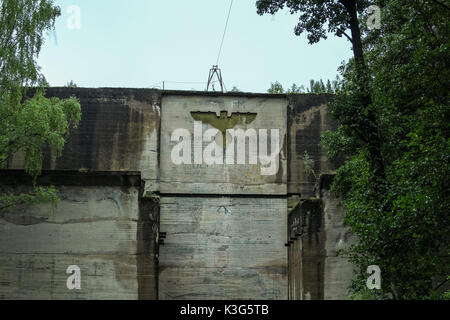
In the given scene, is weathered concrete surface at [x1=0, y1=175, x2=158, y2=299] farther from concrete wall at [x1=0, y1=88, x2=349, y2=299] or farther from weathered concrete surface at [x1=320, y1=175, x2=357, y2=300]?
weathered concrete surface at [x1=320, y1=175, x2=357, y2=300]

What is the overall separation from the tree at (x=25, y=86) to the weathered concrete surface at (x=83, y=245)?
4.91ft

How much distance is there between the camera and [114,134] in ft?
68.4

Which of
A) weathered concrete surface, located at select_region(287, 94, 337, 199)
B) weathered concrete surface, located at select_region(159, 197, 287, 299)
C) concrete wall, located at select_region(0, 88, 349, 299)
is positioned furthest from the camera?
weathered concrete surface, located at select_region(287, 94, 337, 199)

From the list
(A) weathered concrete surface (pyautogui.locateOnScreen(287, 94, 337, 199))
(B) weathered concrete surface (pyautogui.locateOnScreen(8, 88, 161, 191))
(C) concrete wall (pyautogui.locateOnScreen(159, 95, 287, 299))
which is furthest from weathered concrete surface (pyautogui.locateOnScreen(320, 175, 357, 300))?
(B) weathered concrete surface (pyautogui.locateOnScreen(8, 88, 161, 191))

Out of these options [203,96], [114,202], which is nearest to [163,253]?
[114,202]

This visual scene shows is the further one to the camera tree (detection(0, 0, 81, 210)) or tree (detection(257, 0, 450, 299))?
tree (detection(0, 0, 81, 210))

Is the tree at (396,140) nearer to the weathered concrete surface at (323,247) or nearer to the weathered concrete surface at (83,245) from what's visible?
the weathered concrete surface at (323,247)

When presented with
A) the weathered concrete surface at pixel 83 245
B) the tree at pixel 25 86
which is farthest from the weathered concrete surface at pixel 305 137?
the tree at pixel 25 86

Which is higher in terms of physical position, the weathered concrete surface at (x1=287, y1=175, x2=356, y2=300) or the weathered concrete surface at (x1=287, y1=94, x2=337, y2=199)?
the weathered concrete surface at (x1=287, y1=94, x2=337, y2=199)

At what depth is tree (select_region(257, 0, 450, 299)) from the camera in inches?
428

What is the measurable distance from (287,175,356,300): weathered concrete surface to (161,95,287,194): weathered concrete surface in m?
3.86

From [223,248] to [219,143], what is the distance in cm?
366

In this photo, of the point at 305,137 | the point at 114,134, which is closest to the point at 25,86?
the point at 114,134

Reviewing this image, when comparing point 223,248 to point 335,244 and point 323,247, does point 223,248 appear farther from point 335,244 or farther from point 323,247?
point 335,244
